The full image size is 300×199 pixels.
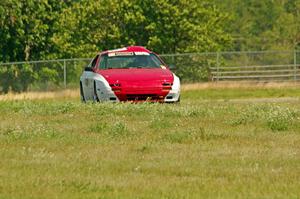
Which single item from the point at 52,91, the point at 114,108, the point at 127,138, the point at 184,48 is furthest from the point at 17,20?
the point at 127,138

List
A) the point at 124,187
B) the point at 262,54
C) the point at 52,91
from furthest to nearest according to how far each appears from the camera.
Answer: the point at 262,54
the point at 52,91
the point at 124,187

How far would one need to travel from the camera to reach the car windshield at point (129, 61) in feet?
77.9

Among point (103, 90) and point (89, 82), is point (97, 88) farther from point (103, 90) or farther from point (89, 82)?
point (89, 82)

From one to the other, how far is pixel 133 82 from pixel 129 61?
1790mm

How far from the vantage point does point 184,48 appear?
55969 millimetres

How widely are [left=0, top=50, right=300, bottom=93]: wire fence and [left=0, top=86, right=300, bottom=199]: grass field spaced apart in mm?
21230

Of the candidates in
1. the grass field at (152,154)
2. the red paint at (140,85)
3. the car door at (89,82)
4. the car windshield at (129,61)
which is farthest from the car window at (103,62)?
the grass field at (152,154)

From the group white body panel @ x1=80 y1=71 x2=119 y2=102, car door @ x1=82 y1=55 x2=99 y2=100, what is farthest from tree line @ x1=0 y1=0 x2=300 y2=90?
white body panel @ x1=80 y1=71 x2=119 y2=102

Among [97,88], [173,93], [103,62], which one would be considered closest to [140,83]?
[173,93]

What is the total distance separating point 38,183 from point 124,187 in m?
0.90

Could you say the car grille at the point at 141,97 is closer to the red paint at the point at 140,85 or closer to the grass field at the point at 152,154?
the red paint at the point at 140,85

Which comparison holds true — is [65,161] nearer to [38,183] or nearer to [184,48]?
[38,183]

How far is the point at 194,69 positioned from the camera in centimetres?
4384

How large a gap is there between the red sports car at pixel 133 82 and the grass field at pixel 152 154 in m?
3.84
